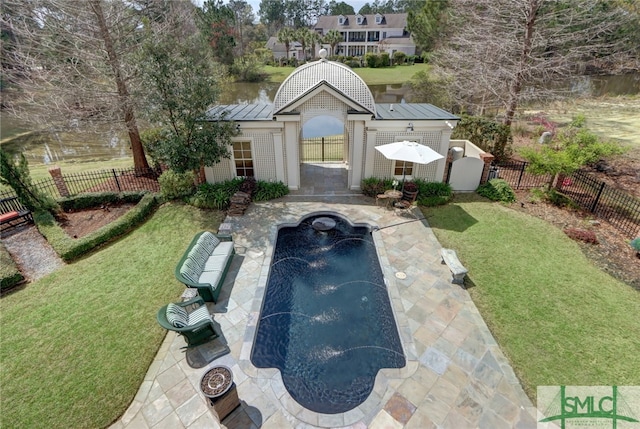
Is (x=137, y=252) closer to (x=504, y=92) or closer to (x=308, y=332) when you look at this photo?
(x=308, y=332)

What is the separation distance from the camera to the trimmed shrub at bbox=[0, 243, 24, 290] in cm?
953

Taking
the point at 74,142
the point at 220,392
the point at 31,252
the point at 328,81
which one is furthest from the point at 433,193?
the point at 74,142

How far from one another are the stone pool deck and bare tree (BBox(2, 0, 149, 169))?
12443mm

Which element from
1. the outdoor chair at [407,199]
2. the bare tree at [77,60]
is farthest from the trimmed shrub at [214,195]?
the outdoor chair at [407,199]

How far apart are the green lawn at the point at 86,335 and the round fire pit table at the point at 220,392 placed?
2112 mm

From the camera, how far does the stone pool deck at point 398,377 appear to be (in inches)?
238

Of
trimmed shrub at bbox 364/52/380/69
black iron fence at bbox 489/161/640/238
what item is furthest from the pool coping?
trimmed shrub at bbox 364/52/380/69

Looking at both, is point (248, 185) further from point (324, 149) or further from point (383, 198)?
point (324, 149)

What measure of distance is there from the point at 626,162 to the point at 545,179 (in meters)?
6.36

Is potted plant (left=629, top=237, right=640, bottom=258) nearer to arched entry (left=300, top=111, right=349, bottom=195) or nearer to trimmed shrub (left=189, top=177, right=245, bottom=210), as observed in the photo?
arched entry (left=300, top=111, right=349, bottom=195)

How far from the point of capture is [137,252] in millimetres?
11188

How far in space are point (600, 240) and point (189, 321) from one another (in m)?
14.9

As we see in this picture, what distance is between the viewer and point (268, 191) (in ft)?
49.5

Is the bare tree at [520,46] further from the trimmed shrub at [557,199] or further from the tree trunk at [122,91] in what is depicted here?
the tree trunk at [122,91]
